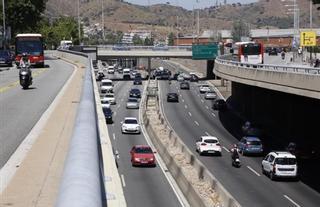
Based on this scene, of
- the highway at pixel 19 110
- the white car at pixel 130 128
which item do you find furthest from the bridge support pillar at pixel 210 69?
the highway at pixel 19 110

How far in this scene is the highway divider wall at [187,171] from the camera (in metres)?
27.8

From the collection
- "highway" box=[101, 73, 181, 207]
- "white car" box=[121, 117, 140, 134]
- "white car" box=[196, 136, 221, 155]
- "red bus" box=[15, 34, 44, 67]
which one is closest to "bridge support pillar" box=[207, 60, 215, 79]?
"highway" box=[101, 73, 181, 207]

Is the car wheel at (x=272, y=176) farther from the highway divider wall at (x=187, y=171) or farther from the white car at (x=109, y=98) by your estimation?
the white car at (x=109, y=98)

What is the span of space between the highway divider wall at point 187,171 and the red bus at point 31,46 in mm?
11743

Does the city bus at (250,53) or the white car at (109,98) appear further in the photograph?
the white car at (109,98)

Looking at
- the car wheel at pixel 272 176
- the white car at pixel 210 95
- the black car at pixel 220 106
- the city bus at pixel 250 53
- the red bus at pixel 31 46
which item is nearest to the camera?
the car wheel at pixel 272 176

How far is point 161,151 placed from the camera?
46.0 metres

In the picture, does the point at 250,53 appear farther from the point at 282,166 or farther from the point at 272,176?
the point at 282,166

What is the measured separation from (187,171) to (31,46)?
81.3 feet

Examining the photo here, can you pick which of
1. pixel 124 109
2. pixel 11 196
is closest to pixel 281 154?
pixel 11 196

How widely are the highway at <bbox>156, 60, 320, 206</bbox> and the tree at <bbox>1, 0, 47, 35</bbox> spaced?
33.2 metres

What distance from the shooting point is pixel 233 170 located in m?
40.0

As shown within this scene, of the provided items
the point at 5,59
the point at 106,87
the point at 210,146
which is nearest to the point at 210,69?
the point at 106,87

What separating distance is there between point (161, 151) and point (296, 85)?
531 inches
